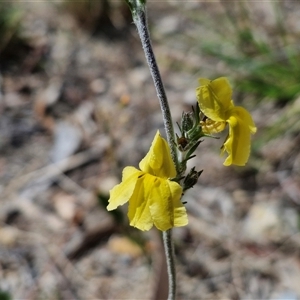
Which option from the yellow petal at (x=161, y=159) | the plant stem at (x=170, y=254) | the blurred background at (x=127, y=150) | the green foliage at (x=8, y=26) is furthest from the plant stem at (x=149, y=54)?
the green foliage at (x=8, y=26)

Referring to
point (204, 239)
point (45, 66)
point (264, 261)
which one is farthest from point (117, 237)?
point (45, 66)

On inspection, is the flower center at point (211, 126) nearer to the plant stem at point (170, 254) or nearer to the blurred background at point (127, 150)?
the plant stem at point (170, 254)

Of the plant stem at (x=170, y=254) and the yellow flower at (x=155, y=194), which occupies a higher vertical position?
the yellow flower at (x=155, y=194)

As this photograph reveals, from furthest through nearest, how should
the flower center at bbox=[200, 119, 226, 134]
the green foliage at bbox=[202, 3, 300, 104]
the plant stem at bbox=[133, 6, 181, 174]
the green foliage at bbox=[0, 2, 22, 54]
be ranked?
1. the green foliage at bbox=[0, 2, 22, 54]
2. the green foliage at bbox=[202, 3, 300, 104]
3. the flower center at bbox=[200, 119, 226, 134]
4. the plant stem at bbox=[133, 6, 181, 174]

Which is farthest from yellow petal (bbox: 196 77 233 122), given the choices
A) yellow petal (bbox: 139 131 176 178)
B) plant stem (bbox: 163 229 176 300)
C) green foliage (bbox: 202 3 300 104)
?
green foliage (bbox: 202 3 300 104)

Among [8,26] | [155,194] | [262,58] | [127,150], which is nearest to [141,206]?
[155,194]

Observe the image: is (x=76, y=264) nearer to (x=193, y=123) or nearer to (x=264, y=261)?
(x=264, y=261)

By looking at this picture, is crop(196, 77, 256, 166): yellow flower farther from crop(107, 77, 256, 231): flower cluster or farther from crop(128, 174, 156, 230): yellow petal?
crop(128, 174, 156, 230): yellow petal
